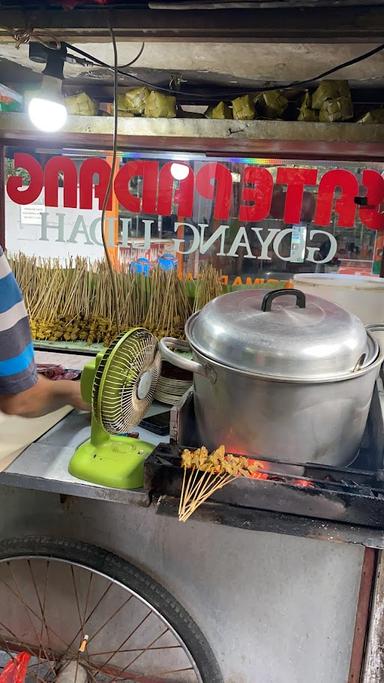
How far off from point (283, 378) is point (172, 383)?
0.84m

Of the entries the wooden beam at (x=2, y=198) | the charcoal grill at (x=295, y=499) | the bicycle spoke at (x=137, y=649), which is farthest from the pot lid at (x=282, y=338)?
the wooden beam at (x=2, y=198)

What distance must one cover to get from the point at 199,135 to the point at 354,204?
3.73 feet

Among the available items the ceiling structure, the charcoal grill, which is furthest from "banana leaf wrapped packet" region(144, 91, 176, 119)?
the charcoal grill

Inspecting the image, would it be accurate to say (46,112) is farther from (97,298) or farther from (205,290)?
(205,290)

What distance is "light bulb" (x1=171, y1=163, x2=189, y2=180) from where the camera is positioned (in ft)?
11.5

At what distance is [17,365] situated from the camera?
1.64 meters

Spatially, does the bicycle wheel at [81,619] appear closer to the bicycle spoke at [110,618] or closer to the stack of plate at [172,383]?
the bicycle spoke at [110,618]

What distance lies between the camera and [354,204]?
337 centimetres

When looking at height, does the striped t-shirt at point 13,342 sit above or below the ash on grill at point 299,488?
above

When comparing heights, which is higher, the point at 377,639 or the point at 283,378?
the point at 283,378

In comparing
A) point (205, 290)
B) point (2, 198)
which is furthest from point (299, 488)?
point (2, 198)

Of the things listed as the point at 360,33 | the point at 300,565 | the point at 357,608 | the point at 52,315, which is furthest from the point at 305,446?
the point at 52,315

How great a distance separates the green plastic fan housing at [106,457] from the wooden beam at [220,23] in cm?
118

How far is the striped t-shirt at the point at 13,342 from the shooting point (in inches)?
63.3
